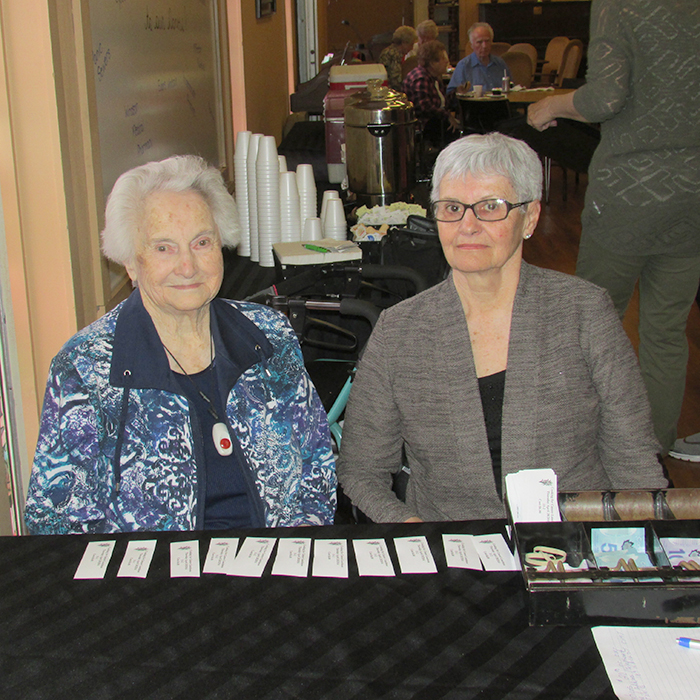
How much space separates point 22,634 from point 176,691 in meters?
0.25

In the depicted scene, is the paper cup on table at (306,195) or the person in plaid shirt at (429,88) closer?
the paper cup on table at (306,195)

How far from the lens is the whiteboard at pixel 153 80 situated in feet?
6.85

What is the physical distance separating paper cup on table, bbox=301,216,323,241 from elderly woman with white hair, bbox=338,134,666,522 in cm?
104

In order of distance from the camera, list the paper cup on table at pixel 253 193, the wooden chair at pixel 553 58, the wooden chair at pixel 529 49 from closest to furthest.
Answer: the paper cup on table at pixel 253 193, the wooden chair at pixel 553 58, the wooden chair at pixel 529 49

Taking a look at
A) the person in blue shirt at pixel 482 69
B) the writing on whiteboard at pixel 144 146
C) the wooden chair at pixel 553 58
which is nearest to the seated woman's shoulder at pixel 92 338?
the writing on whiteboard at pixel 144 146

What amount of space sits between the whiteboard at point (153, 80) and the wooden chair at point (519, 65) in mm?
7593

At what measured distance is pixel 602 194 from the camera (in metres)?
2.50

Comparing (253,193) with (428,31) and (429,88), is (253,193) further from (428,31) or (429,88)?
(428,31)

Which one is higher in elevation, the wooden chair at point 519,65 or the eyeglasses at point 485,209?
the wooden chair at point 519,65

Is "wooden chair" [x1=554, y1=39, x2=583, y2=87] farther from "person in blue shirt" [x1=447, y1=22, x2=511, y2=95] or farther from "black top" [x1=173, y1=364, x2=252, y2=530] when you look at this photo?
"black top" [x1=173, y1=364, x2=252, y2=530]

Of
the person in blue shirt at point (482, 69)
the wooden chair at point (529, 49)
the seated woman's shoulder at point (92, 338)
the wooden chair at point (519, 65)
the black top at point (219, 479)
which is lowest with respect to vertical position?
the black top at point (219, 479)

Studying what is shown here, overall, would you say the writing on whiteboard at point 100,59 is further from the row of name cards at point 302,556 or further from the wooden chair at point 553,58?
the wooden chair at point 553,58

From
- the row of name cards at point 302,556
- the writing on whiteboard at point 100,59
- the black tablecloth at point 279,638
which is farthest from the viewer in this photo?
the writing on whiteboard at point 100,59

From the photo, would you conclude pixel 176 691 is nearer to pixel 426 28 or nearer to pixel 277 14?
pixel 277 14
